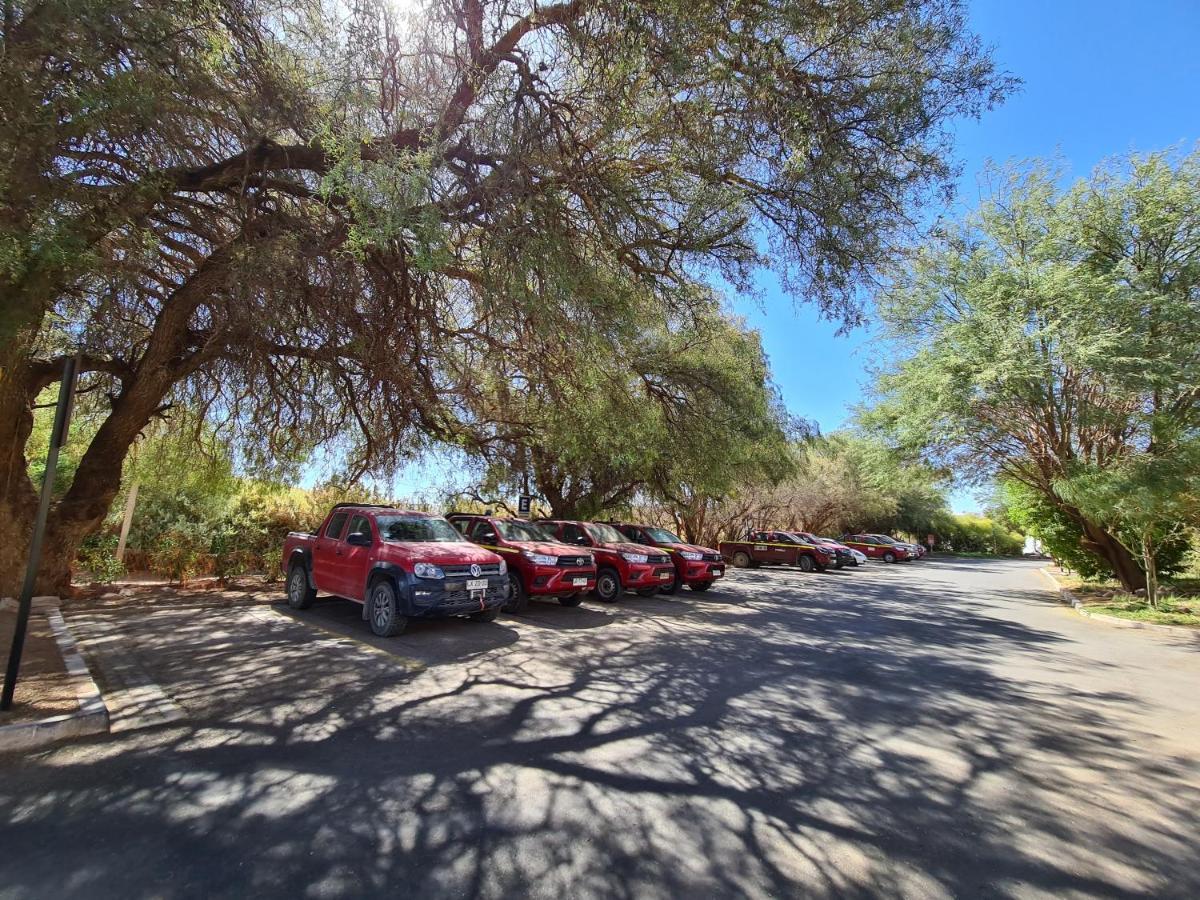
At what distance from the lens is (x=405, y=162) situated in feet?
20.3

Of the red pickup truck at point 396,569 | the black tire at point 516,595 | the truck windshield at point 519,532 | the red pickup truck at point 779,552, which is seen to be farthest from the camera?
the red pickup truck at point 779,552

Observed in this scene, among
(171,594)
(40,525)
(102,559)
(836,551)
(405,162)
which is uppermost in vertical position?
(405,162)

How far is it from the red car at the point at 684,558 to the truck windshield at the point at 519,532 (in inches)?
158

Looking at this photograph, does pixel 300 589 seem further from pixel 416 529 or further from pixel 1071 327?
pixel 1071 327

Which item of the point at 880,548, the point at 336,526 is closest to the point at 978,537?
the point at 880,548

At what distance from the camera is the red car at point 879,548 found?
123ft

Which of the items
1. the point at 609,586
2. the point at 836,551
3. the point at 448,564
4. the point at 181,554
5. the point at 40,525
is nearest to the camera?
the point at 40,525

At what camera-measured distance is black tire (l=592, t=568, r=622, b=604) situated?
1318cm

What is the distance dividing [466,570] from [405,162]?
17.6 feet

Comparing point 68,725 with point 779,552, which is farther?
point 779,552

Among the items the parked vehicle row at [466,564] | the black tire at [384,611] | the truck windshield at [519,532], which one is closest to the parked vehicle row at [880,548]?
the parked vehicle row at [466,564]

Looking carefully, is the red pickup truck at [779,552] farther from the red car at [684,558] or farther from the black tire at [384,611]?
the black tire at [384,611]

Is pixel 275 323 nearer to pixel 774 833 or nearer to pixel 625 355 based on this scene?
pixel 625 355

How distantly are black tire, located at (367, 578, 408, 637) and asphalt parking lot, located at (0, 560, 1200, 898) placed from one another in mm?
270
